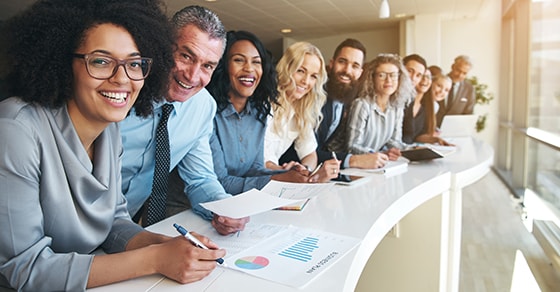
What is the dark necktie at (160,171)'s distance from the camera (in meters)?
1.44

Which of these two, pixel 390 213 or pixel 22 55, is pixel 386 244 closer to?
pixel 390 213

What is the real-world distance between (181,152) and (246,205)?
522 mm

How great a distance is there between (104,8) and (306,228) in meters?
0.80

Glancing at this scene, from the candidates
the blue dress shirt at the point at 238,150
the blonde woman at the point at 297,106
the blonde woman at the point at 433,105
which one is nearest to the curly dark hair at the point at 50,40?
the blue dress shirt at the point at 238,150

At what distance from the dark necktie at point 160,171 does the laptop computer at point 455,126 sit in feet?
11.0

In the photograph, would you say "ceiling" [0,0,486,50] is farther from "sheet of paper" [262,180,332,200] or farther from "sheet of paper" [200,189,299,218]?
"sheet of paper" [200,189,299,218]

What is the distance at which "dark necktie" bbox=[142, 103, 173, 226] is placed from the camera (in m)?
1.44

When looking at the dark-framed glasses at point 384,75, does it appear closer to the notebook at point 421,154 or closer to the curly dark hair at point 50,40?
the notebook at point 421,154

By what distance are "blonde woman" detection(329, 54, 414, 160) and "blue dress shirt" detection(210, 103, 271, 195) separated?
1071 mm

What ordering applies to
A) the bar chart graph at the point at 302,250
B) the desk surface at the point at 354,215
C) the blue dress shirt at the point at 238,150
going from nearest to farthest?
the desk surface at the point at 354,215 → the bar chart graph at the point at 302,250 → the blue dress shirt at the point at 238,150

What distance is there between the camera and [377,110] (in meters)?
2.98

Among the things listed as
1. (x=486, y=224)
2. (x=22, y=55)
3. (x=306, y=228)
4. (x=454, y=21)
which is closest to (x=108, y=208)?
(x=22, y=55)

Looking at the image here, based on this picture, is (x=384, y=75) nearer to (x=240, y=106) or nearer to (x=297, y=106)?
(x=297, y=106)

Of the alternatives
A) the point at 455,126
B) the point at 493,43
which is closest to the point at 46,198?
the point at 455,126
